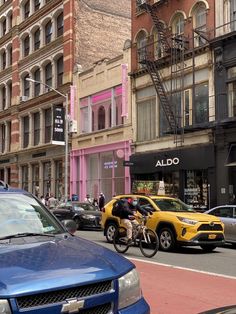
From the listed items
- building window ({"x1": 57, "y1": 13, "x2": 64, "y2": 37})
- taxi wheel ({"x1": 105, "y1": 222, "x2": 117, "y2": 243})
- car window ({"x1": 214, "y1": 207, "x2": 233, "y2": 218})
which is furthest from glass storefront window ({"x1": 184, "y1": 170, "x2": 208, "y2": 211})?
building window ({"x1": 57, "y1": 13, "x2": 64, "y2": 37})

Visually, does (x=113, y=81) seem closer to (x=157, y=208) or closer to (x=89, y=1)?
(x=89, y=1)

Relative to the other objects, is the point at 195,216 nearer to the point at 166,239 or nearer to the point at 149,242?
the point at 166,239

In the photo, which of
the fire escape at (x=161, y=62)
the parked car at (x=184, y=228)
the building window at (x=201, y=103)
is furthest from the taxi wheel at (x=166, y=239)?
the fire escape at (x=161, y=62)

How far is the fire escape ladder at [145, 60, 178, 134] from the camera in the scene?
89.4 feet

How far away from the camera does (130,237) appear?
14.0m

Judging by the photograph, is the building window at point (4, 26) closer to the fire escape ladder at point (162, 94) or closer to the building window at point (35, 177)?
the building window at point (35, 177)

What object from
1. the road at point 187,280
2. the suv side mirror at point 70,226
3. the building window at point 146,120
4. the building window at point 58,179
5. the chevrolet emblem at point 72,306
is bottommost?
the road at point 187,280

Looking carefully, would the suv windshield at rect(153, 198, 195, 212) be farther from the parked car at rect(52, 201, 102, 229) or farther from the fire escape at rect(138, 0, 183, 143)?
the fire escape at rect(138, 0, 183, 143)

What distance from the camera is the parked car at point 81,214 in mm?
23922

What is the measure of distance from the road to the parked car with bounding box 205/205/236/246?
1.27 metres

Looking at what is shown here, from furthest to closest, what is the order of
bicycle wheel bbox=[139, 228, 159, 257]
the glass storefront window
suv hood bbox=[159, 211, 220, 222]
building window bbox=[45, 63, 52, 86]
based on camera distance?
building window bbox=[45, 63, 52, 86] < the glass storefront window < suv hood bbox=[159, 211, 220, 222] < bicycle wheel bbox=[139, 228, 159, 257]

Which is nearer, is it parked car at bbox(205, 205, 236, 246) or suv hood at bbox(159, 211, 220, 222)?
suv hood at bbox(159, 211, 220, 222)

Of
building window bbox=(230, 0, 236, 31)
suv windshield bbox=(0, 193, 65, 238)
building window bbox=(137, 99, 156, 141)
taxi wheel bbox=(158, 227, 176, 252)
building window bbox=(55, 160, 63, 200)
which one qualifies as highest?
building window bbox=(230, 0, 236, 31)

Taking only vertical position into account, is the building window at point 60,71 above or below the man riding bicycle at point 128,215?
above
